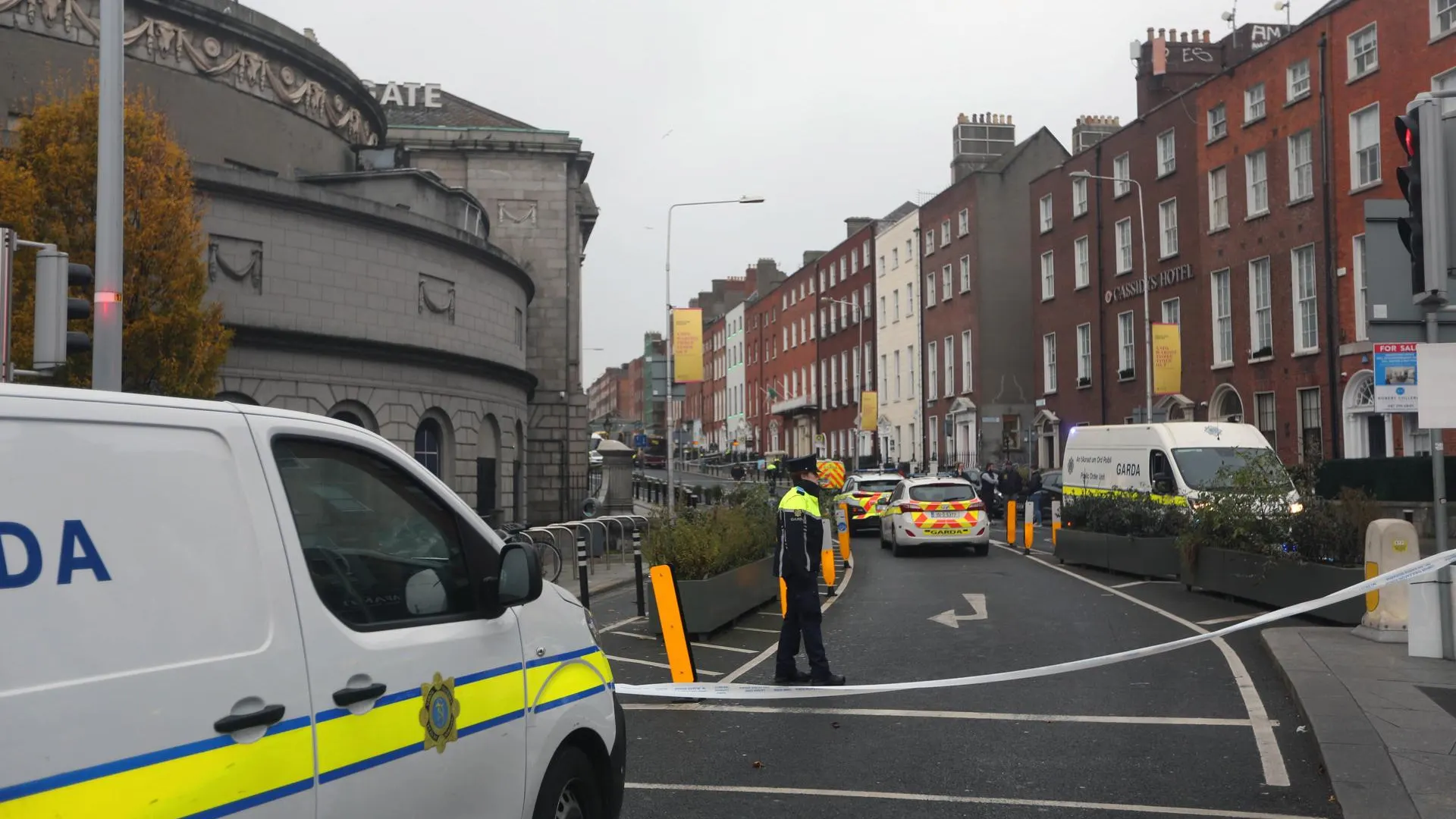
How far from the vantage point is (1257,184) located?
35.0 metres

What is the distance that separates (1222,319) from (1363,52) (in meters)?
8.60

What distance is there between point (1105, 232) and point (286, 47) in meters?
26.9

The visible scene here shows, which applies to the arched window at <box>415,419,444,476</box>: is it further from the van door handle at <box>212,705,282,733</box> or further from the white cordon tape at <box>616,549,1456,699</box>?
the van door handle at <box>212,705,282,733</box>

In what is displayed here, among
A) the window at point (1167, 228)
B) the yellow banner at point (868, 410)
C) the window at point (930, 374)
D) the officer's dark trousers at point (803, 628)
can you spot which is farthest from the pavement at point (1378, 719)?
the yellow banner at point (868, 410)

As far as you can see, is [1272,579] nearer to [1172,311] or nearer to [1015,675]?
[1015,675]

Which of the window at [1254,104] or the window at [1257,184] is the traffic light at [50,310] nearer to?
the window at [1257,184]

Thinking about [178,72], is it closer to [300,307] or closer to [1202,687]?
[300,307]

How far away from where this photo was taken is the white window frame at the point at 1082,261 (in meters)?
44.9

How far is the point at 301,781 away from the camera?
3.12 m

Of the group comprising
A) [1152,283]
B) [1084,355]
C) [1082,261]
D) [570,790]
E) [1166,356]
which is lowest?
[570,790]

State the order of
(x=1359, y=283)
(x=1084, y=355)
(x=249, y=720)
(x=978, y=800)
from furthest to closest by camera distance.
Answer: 1. (x=1084, y=355)
2. (x=1359, y=283)
3. (x=978, y=800)
4. (x=249, y=720)

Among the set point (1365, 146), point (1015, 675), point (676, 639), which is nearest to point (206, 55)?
point (676, 639)

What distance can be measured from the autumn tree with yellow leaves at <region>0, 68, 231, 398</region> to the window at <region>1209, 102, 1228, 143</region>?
90.9 feet

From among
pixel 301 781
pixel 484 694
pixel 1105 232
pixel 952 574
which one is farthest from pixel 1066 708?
pixel 1105 232
